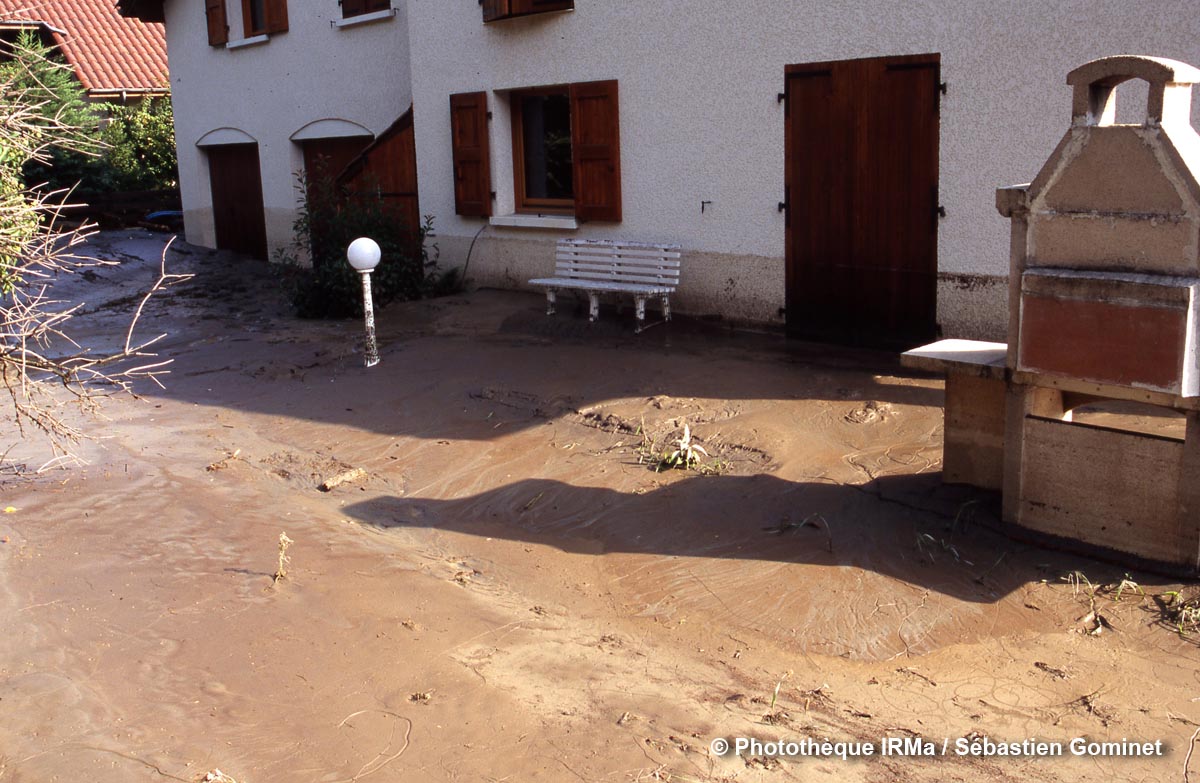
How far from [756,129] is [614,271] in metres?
2.02

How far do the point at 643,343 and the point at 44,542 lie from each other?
5.15 metres

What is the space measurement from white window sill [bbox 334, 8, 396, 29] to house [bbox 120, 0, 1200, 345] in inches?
1.5

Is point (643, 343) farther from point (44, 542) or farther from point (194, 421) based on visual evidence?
point (44, 542)

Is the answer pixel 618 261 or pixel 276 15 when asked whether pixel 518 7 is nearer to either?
pixel 618 261

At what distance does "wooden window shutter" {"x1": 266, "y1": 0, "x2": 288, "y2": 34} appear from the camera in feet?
51.1

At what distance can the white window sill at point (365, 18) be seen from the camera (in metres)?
13.8

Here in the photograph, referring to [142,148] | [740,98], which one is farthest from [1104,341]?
[142,148]

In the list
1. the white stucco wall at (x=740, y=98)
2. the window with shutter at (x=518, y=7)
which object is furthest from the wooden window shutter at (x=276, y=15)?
the window with shutter at (x=518, y=7)

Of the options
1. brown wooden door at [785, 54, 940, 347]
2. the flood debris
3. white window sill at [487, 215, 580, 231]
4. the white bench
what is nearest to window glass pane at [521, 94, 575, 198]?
white window sill at [487, 215, 580, 231]

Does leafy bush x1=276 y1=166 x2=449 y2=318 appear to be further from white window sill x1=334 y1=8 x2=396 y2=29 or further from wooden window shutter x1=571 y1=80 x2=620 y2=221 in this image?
wooden window shutter x1=571 y1=80 x2=620 y2=221

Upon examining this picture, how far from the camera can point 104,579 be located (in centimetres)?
555

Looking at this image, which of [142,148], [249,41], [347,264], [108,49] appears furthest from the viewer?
[108,49]

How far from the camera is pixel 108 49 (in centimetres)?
2461

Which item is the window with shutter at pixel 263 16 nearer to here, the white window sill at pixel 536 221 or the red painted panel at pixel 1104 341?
the white window sill at pixel 536 221
